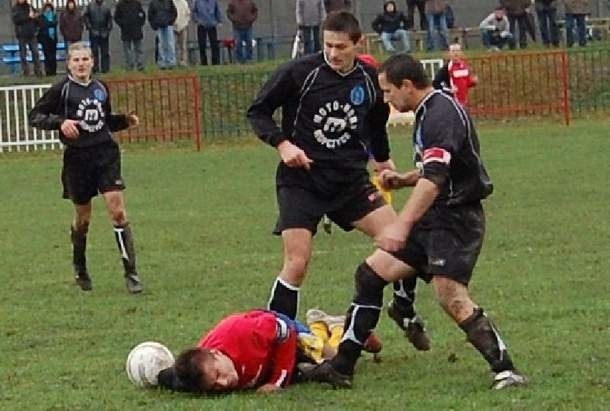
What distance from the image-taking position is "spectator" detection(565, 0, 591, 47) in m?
36.8

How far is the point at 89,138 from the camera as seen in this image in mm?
12938

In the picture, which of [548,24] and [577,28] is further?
[548,24]

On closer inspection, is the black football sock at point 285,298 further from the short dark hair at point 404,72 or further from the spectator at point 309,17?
the spectator at point 309,17

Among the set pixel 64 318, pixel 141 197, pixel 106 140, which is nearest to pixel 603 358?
pixel 64 318

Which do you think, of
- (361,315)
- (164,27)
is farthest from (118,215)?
(164,27)

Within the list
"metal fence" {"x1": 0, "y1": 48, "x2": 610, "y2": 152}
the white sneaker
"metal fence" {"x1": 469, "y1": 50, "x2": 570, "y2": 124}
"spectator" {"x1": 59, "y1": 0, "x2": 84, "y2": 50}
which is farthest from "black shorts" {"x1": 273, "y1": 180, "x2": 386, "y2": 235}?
"spectator" {"x1": 59, "y1": 0, "x2": 84, "y2": 50}

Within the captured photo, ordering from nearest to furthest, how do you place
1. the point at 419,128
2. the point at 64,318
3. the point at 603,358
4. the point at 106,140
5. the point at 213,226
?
1. the point at 419,128
2. the point at 603,358
3. the point at 64,318
4. the point at 106,140
5. the point at 213,226

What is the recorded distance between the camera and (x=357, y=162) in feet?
30.9

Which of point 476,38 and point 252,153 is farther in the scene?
point 476,38

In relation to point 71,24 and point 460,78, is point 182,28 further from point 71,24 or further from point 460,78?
point 460,78

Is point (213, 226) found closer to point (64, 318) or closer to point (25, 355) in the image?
point (64, 318)

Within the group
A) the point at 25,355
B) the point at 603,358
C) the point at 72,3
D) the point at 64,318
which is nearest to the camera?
the point at 603,358

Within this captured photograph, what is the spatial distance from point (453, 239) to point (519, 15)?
30.1 m

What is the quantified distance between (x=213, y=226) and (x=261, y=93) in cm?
862
